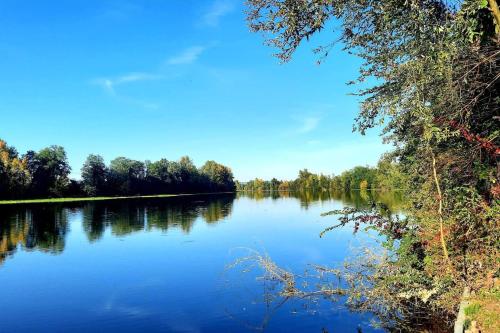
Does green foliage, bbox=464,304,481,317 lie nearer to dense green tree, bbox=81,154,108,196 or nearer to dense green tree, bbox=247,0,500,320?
dense green tree, bbox=247,0,500,320

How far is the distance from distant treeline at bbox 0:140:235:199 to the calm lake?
7521 cm

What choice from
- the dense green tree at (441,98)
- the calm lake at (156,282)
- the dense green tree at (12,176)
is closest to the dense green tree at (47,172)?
the dense green tree at (12,176)

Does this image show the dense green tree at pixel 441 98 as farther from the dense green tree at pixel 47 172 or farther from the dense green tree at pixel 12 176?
the dense green tree at pixel 47 172

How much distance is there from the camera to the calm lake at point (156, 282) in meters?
15.8

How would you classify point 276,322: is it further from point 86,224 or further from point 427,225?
point 86,224

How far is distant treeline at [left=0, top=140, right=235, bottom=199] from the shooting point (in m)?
107

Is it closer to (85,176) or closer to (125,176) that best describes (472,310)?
(85,176)

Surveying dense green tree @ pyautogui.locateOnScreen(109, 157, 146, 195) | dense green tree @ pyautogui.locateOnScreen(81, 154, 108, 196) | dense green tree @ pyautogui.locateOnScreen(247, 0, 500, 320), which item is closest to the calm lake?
dense green tree @ pyautogui.locateOnScreen(247, 0, 500, 320)

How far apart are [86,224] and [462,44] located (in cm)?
5115

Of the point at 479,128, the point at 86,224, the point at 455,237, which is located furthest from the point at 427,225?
the point at 86,224

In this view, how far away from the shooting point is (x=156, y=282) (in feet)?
73.9

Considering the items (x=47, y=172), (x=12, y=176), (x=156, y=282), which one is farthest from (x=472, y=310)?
(x=47, y=172)

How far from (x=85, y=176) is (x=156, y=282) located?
120444mm

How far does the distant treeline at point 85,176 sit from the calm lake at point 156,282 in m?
75.2
